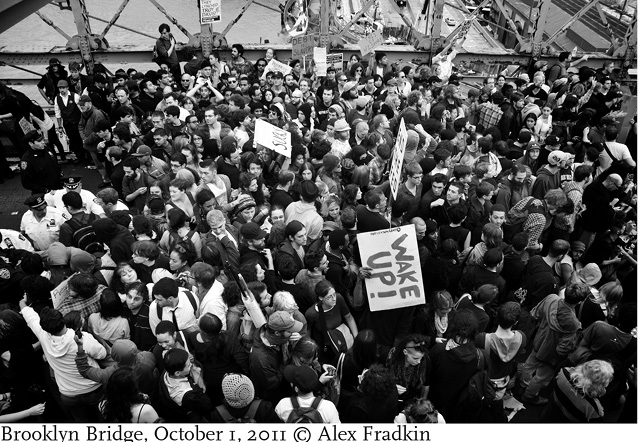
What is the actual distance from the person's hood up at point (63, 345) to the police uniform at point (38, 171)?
3.81 m

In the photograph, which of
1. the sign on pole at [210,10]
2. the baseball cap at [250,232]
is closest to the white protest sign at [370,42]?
the sign on pole at [210,10]

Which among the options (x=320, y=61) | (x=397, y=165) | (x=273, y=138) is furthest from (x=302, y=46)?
(x=397, y=165)

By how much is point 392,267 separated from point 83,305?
2330 millimetres

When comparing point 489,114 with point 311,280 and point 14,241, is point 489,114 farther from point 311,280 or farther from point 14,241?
point 14,241

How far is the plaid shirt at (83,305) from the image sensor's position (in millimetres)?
3977

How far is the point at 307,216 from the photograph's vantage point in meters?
5.10

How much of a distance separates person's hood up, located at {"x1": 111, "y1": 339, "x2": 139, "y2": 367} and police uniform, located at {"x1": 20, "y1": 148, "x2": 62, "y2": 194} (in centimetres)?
388

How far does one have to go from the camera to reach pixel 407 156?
6.68 m

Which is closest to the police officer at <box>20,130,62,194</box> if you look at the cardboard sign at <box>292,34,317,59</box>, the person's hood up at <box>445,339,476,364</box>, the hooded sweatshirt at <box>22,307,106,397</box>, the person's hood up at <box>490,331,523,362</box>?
the hooded sweatshirt at <box>22,307,106,397</box>

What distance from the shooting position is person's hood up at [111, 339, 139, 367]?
143 inches

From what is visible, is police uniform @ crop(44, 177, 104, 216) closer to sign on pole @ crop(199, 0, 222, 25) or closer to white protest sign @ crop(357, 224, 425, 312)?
white protest sign @ crop(357, 224, 425, 312)

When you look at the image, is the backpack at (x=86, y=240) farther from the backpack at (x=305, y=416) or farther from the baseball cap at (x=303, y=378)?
the backpack at (x=305, y=416)

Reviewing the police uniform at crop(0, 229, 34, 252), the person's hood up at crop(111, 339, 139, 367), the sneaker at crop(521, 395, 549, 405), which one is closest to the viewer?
the person's hood up at crop(111, 339, 139, 367)

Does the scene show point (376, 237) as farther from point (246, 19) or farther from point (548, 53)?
point (246, 19)
